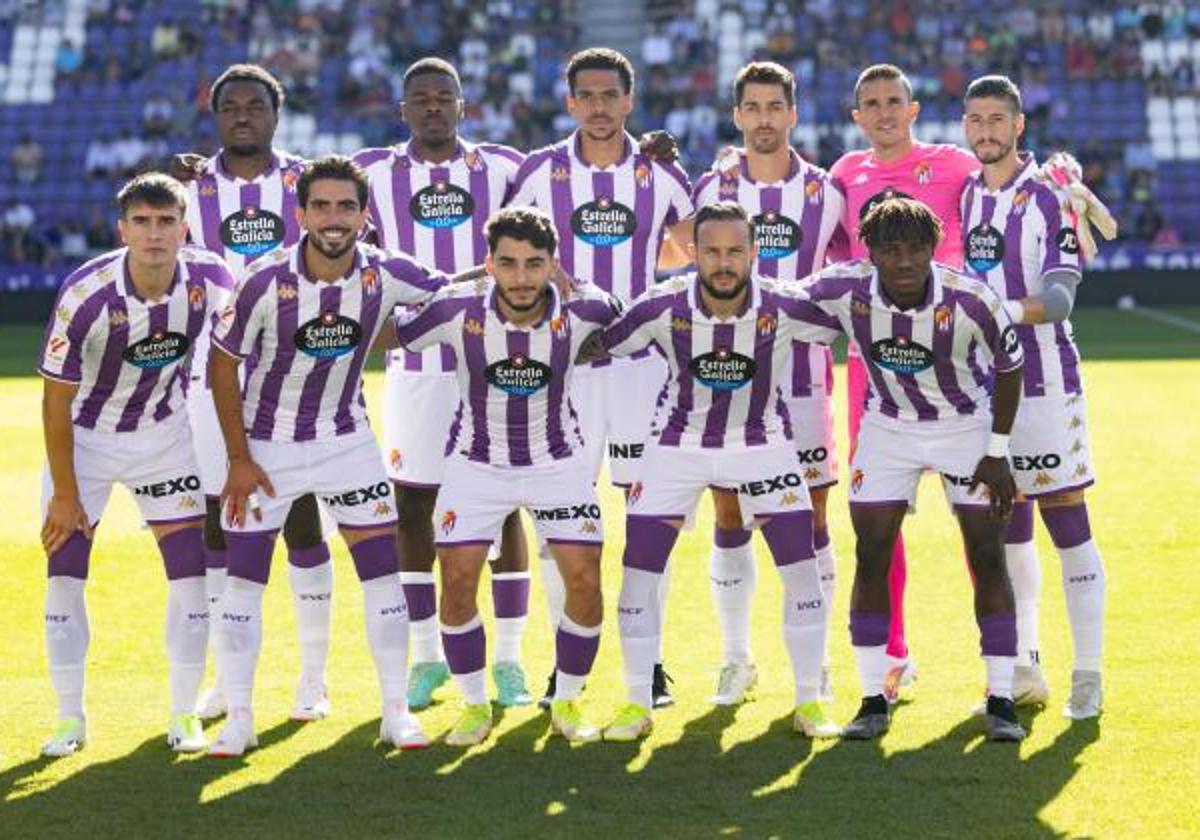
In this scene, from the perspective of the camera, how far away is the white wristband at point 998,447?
7.32 metres

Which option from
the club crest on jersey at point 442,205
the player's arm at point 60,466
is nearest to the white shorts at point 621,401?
the club crest on jersey at point 442,205

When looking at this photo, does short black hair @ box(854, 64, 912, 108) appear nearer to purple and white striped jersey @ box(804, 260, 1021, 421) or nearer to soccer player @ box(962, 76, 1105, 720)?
soccer player @ box(962, 76, 1105, 720)

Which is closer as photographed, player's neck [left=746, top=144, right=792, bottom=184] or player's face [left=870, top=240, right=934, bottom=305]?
player's face [left=870, top=240, right=934, bottom=305]

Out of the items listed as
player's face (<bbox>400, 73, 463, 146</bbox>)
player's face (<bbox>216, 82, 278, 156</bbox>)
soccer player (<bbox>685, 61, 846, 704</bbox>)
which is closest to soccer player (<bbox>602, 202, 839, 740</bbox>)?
soccer player (<bbox>685, 61, 846, 704</bbox>)

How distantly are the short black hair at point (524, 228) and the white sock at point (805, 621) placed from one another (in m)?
1.43

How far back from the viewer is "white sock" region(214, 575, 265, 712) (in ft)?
24.1

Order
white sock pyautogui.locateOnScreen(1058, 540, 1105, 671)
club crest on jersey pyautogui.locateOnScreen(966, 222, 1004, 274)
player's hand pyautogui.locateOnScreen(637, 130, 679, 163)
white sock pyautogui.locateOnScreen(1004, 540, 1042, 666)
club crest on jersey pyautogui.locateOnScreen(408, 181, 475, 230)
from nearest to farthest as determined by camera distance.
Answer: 1. white sock pyautogui.locateOnScreen(1058, 540, 1105, 671)
2. club crest on jersey pyautogui.locateOnScreen(966, 222, 1004, 274)
3. white sock pyautogui.locateOnScreen(1004, 540, 1042, 666)
4. player's hand pyautogui.locateOnScreen(637, 130, 679, 163)
5. club crest on jersey pyautogui.locateOnScreen(408, 181, 475, 230)

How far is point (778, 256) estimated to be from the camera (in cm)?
838

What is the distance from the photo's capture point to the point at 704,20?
37.2 meters

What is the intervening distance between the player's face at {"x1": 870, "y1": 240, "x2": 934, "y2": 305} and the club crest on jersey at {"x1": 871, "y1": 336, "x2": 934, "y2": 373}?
0.16 meters

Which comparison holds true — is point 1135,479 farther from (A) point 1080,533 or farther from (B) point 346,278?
(B) point 346,278

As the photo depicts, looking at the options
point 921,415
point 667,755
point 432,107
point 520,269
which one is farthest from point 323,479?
point 921,415

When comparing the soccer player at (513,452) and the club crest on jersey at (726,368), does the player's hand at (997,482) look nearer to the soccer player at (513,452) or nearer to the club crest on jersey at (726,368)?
the club crest on jersey at (726,368)

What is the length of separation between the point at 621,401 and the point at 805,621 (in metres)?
1.27
